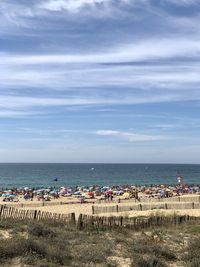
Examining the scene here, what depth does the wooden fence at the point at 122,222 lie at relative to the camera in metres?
17.9

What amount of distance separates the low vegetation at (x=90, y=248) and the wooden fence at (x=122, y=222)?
2.22ft

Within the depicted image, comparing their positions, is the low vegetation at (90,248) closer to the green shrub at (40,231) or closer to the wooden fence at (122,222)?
the green shrub at (40,231)

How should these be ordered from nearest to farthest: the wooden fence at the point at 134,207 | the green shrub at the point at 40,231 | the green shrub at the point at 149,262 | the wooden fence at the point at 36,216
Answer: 1. the green shrub at the point at 149,262
2. the green shrub at the point at 40,231
3. the wooden fence at the point at 36,216
4. the wooden fence at the point at 134,207

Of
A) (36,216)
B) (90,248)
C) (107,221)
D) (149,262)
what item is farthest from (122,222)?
(149,262)

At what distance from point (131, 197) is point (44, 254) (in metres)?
38.1

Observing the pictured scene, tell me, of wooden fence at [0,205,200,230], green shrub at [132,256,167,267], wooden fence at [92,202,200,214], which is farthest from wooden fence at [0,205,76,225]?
wooden fence at [92,202,200,214]

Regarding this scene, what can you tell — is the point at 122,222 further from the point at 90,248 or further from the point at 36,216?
the point at 90,248

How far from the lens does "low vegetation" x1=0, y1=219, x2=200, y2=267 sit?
1158 centimetres

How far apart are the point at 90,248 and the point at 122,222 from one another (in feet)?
19.2

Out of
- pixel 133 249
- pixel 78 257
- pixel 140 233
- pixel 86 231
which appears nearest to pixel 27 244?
pixel 78 257

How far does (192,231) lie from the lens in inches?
709

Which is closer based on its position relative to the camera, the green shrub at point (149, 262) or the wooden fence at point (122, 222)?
the green shrub at point (149, 262)

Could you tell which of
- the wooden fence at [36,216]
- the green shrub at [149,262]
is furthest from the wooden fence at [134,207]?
the green shrub at [149,262]

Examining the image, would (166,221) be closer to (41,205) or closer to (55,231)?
(55,231)
